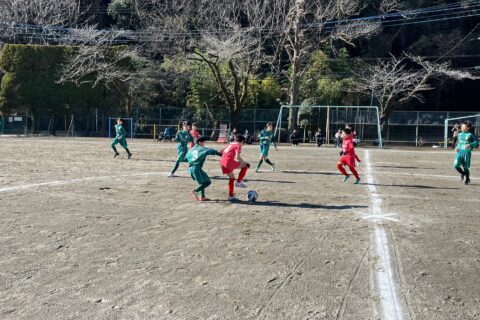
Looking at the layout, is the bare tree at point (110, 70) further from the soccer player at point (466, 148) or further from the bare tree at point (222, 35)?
the soccer player at point (466, 148)

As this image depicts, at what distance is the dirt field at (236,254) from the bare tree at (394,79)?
28.4 m

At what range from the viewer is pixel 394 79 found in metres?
39.0

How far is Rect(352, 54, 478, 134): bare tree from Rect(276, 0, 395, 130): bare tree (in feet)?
10.7

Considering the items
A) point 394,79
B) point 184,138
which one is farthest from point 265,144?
point 394,79

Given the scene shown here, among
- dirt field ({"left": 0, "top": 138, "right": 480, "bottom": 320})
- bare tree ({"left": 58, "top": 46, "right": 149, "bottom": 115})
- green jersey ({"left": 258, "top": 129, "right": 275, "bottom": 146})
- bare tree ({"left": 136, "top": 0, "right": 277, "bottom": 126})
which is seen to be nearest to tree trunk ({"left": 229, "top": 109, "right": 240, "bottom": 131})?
bare tree ({"left": 136, "top": 0, "right": 277, "bottom": 126})

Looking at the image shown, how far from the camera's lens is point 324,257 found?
20.7 feet

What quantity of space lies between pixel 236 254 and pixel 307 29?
1431 inches

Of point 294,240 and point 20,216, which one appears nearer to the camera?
point 294,240

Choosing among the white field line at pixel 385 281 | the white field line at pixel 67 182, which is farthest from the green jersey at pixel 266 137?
the white field line at pixel 385 281

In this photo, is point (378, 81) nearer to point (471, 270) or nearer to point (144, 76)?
point (144, 76)

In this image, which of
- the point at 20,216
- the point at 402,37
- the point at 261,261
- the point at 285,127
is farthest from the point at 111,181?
the point at 402,37

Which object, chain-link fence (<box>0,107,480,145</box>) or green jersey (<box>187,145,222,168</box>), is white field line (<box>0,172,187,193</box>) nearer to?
green jersey (<box>187,145,222,168</box>)

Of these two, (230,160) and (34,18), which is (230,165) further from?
(34,18)

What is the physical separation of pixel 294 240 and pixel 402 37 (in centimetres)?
4387
